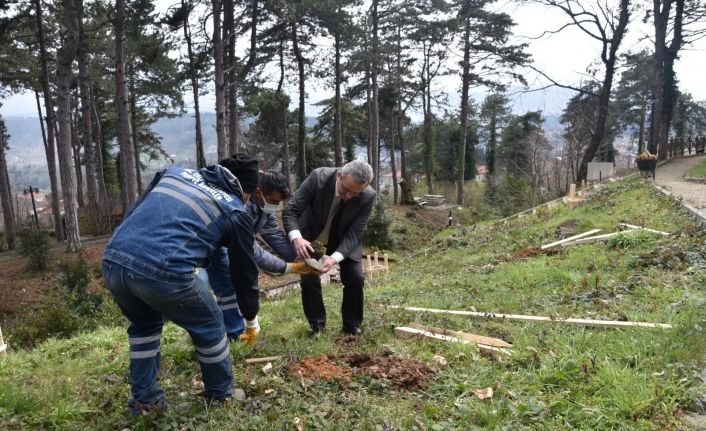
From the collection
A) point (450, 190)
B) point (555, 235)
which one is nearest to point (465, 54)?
point (450, 190)

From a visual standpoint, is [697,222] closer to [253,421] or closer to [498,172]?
[253,421]

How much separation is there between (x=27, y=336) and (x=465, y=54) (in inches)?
976

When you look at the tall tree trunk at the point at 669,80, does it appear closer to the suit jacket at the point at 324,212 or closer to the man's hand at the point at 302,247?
the suit jacket at the point at 324,212

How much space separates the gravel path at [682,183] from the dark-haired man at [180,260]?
8.42m

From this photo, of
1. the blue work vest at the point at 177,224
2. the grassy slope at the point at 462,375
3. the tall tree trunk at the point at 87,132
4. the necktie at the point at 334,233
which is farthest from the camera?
the tall tree trunk at the point at 87,132

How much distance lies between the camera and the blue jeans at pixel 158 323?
2.58 metres

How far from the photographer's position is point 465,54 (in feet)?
85.0

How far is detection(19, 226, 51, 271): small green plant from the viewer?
11734 mm

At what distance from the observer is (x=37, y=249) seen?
11727 mm

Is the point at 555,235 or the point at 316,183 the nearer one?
the point at 316,183

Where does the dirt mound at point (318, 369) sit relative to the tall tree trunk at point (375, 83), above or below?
below

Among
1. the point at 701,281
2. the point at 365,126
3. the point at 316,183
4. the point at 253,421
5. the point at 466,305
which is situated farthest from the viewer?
the point at 365,126

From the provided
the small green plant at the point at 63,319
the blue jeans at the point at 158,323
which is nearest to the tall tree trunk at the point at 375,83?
the small green plant at the point at 63,319

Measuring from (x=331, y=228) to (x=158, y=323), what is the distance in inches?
72.1
